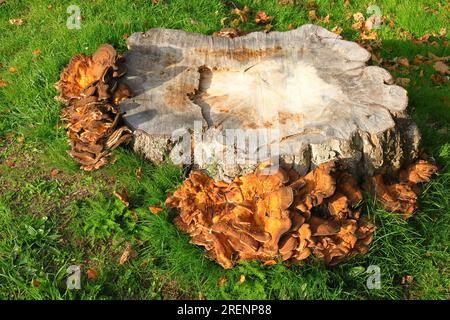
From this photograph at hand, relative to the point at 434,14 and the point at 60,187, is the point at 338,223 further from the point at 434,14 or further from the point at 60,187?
the point at 434,14

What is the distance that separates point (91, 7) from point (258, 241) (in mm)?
4314

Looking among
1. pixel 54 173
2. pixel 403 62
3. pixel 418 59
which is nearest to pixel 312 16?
pixel 403 62

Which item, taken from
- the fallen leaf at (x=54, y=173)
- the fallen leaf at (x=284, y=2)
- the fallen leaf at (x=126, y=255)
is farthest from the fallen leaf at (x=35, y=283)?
the fallen leaf at (x=284, y=2)

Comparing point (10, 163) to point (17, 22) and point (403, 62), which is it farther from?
point (403, 62)

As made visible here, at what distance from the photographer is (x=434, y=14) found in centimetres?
689

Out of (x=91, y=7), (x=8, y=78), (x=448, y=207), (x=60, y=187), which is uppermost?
(x=91, y=7)

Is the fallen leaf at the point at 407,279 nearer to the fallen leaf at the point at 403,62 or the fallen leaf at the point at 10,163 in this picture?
the fallen leaf at the point at 403,62

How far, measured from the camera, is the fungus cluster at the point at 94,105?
372cm

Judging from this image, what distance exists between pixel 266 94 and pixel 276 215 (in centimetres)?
132

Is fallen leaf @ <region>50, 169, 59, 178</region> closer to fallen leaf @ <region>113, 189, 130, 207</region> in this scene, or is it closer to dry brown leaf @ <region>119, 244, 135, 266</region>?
fallen leaf @ <region>113, 189, 130, 207</region>

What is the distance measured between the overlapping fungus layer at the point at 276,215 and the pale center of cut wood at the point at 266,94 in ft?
1.86

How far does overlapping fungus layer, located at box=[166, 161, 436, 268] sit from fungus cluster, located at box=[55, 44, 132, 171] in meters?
0.76

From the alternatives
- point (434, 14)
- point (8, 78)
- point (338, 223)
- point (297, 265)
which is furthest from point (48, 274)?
point (434, 14)

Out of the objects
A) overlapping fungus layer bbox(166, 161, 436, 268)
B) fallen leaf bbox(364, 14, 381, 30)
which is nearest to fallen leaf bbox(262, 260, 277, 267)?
overlapping fungus layer bbox(166, 161, 436, 268)
